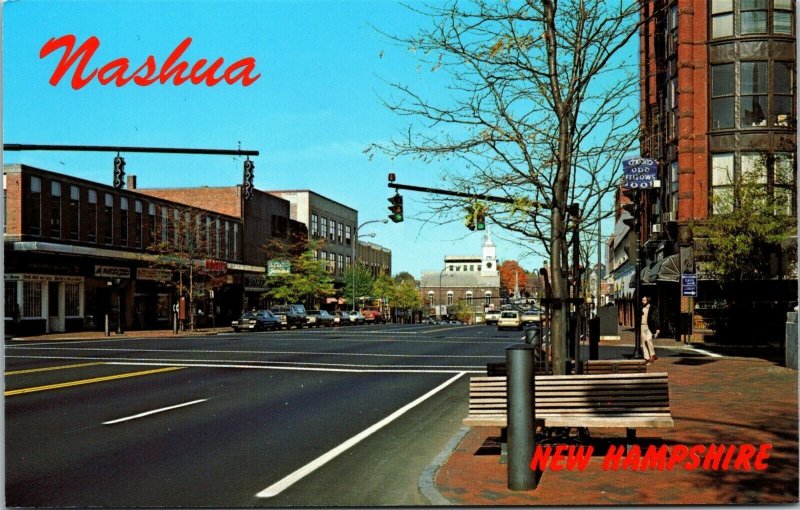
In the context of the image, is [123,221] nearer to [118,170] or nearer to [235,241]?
[235,241]

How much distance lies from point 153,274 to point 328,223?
46180 mm

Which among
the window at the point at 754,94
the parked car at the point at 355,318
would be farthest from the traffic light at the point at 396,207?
the parked car at the point at 355,318

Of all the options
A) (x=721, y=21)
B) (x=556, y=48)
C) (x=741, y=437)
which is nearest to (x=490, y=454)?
(x=741, y=437)

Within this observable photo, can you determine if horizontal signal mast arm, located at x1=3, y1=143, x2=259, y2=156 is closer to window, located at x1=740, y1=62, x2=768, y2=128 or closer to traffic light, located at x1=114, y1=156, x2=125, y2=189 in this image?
traffic light, located at x1=114, y1=156, x2=125, y2=189

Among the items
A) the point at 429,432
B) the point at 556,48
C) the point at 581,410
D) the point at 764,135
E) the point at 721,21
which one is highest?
the point at 721,21

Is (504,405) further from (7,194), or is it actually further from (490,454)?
(7,194)

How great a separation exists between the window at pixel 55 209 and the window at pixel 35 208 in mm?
1184

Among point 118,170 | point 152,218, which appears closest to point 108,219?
point 152,218

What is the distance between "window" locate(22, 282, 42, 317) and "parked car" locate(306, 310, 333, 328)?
90.4 ft

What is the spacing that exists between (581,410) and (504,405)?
0.79 meters

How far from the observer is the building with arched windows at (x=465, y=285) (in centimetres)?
15675

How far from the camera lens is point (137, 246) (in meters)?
58.2

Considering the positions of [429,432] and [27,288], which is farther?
[27,288]

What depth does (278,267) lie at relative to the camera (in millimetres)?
79188
